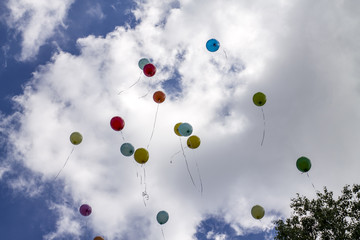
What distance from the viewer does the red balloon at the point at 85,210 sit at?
8609mm

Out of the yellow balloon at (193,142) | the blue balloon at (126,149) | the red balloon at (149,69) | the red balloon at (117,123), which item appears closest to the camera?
the blue balloon at (126,149)

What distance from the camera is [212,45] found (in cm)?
878

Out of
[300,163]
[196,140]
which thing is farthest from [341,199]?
[196,140]

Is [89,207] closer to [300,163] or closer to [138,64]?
[138,64]

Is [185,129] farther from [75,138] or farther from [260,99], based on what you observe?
[75,138]

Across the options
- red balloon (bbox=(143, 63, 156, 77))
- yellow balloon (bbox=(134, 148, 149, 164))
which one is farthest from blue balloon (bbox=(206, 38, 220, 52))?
yellow balloon (bbox=(134, 148, 149, 164))

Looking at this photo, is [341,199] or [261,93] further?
[341,199]

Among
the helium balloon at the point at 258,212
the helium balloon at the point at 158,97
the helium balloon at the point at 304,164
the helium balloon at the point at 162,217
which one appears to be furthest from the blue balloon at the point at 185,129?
→ the helium balloon at the point at 304,164

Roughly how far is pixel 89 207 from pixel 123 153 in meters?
2.34

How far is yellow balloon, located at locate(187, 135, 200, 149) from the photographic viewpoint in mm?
8336

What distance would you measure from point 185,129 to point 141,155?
1571 millimetres

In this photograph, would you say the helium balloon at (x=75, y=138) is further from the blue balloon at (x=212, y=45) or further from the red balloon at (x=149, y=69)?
the blue balloon at (x=212, y=45)

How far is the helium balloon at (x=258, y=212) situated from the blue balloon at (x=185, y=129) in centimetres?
308

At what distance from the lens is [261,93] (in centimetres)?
840
